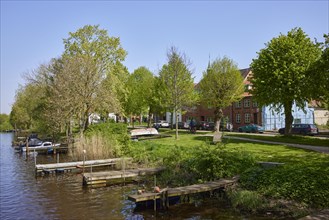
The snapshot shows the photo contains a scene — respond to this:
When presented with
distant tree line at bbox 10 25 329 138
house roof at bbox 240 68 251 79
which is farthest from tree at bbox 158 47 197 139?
house roof at bbox 240 68 251 79

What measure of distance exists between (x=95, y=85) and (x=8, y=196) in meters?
20.3

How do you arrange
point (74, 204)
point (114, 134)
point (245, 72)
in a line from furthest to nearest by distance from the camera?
point (245, 72)
point (114, 134)
point (74, 204)

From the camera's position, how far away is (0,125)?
11588 centimetres

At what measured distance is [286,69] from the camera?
102 feet

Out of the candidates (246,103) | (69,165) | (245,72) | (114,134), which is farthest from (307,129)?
(69,165)

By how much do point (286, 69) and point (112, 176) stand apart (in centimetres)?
1998

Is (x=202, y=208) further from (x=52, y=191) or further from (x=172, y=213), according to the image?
(x=52, y=191)

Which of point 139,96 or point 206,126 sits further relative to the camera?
point 139,96

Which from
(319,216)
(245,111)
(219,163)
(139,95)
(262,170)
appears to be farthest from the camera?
(139,95)

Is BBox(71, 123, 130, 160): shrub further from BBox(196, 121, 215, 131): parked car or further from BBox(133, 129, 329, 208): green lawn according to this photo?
BBox(196, 121, 215, 131): parked car

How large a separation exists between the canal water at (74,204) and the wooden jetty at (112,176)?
707 mm

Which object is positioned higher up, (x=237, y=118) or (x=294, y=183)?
(x=237, y=118)

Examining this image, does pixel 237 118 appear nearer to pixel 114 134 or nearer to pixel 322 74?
pixel 322 74

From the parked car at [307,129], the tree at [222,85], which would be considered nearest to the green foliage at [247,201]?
the tree at [222,85]
